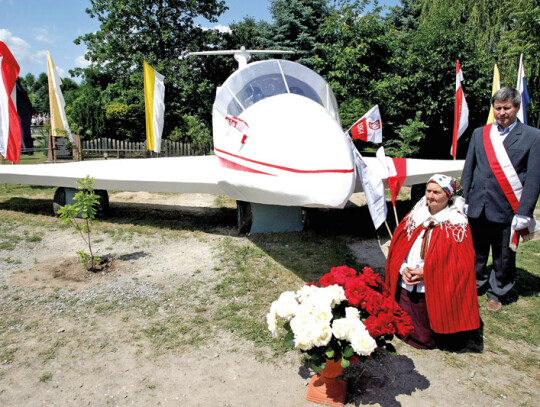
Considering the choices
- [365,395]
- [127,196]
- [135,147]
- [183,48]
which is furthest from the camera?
[183,48]

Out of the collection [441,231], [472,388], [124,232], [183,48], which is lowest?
[472,388]

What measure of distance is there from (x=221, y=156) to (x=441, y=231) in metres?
3.37

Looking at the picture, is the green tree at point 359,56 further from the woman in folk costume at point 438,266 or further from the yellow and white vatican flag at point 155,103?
the woman in folk costume at point 438,266

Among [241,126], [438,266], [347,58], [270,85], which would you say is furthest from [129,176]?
[347,58]

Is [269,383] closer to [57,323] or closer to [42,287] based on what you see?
[57,323]

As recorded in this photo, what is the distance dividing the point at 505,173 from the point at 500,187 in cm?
16

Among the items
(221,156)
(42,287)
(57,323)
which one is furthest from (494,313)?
(42,287)

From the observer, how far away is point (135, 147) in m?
19.9

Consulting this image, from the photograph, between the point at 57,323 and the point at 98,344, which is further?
the point at 57,323

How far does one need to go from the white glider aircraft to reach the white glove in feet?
5.41

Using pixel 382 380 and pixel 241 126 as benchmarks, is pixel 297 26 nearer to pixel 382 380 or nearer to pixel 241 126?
pixel 241 126

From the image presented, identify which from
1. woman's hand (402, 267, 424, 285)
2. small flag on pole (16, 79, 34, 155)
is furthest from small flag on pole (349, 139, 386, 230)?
small flag on pole (16, 79, 34, 155)

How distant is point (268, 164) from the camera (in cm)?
446

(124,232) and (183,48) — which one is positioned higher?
(183,48)
